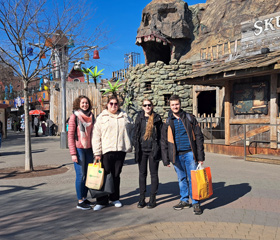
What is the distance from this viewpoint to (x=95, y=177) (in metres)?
4.46

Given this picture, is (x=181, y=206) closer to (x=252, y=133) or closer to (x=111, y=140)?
(x=111, y=140)

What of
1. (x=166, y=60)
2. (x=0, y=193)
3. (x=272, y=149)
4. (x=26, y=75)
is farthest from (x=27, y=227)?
(x=166, y=60)

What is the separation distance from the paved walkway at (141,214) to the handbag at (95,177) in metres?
0.42

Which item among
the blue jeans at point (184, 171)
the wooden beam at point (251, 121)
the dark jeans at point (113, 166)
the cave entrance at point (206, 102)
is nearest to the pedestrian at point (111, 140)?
the dark jeans at point (113, 166)

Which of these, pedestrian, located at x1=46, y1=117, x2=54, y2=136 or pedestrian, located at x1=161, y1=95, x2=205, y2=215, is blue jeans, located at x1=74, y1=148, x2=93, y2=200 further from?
pedestrian, located at x1=46, y1=117, x2=54, y2=136

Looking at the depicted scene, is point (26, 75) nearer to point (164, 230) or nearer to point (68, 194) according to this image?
point (68, 194)

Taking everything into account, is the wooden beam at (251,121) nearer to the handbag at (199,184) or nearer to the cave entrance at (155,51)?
the handbag at (199,184)

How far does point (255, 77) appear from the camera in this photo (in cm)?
1009

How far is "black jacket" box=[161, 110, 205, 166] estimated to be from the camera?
4.45m

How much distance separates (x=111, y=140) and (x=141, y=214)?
1169 millimetres

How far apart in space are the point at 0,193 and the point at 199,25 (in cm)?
2361

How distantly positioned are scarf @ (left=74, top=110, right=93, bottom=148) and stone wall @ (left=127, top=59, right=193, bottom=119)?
1539cm

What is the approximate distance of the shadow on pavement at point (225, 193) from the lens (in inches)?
190

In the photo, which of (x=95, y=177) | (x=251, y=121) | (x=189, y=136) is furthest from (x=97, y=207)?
(x=251, y=121)
